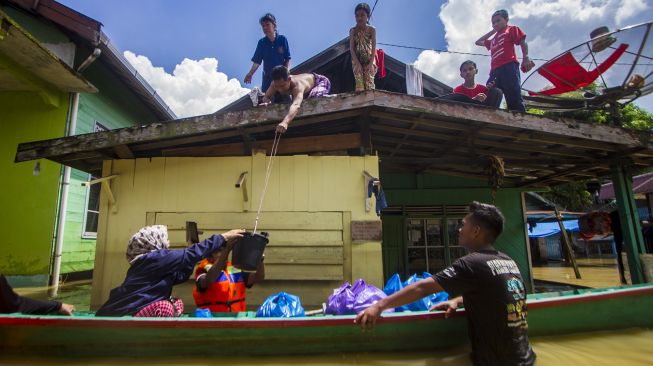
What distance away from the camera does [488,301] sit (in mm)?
2369

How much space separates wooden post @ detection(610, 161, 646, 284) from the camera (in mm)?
5457

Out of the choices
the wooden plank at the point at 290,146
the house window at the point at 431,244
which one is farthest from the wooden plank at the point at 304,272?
the house window at the point at 431,244

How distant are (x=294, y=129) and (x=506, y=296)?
12.7 feet

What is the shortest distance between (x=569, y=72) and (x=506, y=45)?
4.37ft

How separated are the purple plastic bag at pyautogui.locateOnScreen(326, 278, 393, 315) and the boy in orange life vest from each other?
787mm

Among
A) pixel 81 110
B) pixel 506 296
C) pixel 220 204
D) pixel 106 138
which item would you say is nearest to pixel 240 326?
pixel 506 296

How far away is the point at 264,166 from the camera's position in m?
5.18

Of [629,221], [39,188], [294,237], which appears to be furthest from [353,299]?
[39,188]

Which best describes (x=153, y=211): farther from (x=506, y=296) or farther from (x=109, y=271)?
(x=506, y=296)

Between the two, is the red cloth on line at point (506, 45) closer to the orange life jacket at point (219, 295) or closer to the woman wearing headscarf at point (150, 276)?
the orange life jacket at point (219, 295)

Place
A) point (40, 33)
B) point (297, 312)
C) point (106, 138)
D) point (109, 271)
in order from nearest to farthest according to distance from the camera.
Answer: point (297, 312)
point (106, 138)
point (109, 271)
point (40, 33)

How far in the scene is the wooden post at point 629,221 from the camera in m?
5.46

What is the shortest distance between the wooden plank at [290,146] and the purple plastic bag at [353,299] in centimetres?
261

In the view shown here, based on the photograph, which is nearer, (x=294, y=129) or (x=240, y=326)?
(x=240, y=326)
